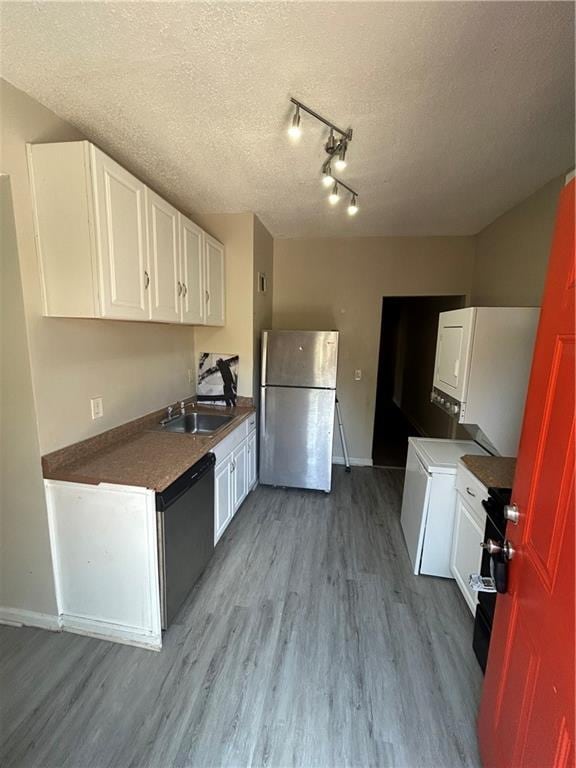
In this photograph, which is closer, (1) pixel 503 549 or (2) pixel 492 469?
(1) pixel 503 549

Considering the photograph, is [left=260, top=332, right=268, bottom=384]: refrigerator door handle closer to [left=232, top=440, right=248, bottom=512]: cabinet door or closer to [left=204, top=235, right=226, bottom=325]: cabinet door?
[left=204, top=235, right=226, bottom=325]: cabinet door

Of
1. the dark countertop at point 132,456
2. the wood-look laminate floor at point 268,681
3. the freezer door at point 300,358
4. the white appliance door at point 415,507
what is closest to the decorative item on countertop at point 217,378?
the freezer door at point 300,358

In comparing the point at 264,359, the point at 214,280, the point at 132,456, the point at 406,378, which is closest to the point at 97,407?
the point at 132,456

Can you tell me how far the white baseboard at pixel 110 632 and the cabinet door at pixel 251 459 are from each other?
152 centimetres

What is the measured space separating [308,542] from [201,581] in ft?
2.75

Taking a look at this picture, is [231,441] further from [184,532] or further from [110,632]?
[110,632]

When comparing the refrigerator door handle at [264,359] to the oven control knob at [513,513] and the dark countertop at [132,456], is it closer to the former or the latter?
the dark countertop at [132,456]

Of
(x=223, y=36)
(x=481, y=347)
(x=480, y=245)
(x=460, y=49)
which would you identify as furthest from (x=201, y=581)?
(x=480, y=245)

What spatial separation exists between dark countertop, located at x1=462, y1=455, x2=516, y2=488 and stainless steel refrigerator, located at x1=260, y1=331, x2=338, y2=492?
1391 mm

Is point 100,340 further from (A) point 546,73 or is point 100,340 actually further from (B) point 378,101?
(A) point 546,73

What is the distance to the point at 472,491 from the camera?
1.79 metres

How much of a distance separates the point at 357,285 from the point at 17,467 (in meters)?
3.37

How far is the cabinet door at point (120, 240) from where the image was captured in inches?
59.7

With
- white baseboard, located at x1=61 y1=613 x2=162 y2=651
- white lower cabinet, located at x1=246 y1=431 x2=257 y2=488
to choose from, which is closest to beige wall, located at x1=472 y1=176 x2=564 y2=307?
white lower cabinet, located at x1=246 y1=431 x2=257 y2=488
